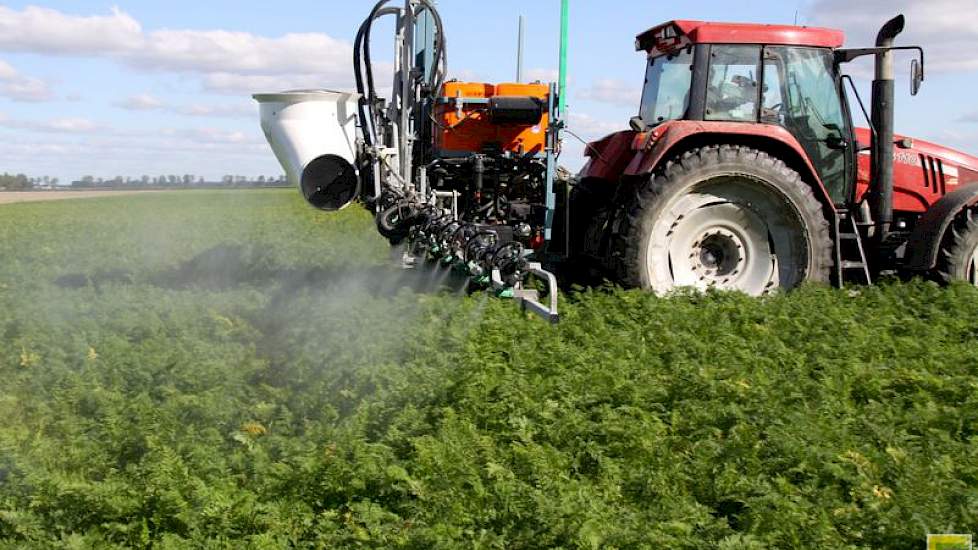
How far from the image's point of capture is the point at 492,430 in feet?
16.2

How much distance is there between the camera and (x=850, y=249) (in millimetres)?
8570

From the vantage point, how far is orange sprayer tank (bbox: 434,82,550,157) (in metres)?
9.95

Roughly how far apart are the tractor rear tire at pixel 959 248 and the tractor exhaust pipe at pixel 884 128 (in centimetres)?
50

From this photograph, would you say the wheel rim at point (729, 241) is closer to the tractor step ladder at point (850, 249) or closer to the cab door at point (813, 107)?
the tractor step ladder at point (850, 249)

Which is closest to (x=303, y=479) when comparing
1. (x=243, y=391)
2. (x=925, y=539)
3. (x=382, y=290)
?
(x=243, y=391)

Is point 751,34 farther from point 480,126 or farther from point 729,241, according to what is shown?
point 480,126

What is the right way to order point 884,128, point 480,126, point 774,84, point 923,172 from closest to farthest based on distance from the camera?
point 774,84 < point 884,128 < point 923,172 < point 480,126

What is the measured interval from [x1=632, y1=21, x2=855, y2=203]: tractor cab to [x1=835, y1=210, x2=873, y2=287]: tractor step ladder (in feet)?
0.68

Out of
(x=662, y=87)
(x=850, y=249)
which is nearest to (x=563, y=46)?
(x=662, y=87)

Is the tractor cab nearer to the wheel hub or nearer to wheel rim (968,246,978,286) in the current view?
the wheel hub

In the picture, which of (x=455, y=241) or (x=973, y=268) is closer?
(x=973, y=268)

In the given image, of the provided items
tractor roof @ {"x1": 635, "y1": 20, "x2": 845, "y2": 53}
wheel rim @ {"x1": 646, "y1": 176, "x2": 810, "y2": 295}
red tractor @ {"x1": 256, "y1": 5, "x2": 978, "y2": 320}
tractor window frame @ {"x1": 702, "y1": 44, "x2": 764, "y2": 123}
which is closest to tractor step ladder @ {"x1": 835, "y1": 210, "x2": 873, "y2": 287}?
red tractor @ {"x1": 256, "y1": 5, "x2": 978, "y2": 320}

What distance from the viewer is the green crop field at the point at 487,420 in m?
3.90

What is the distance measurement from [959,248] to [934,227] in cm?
28
